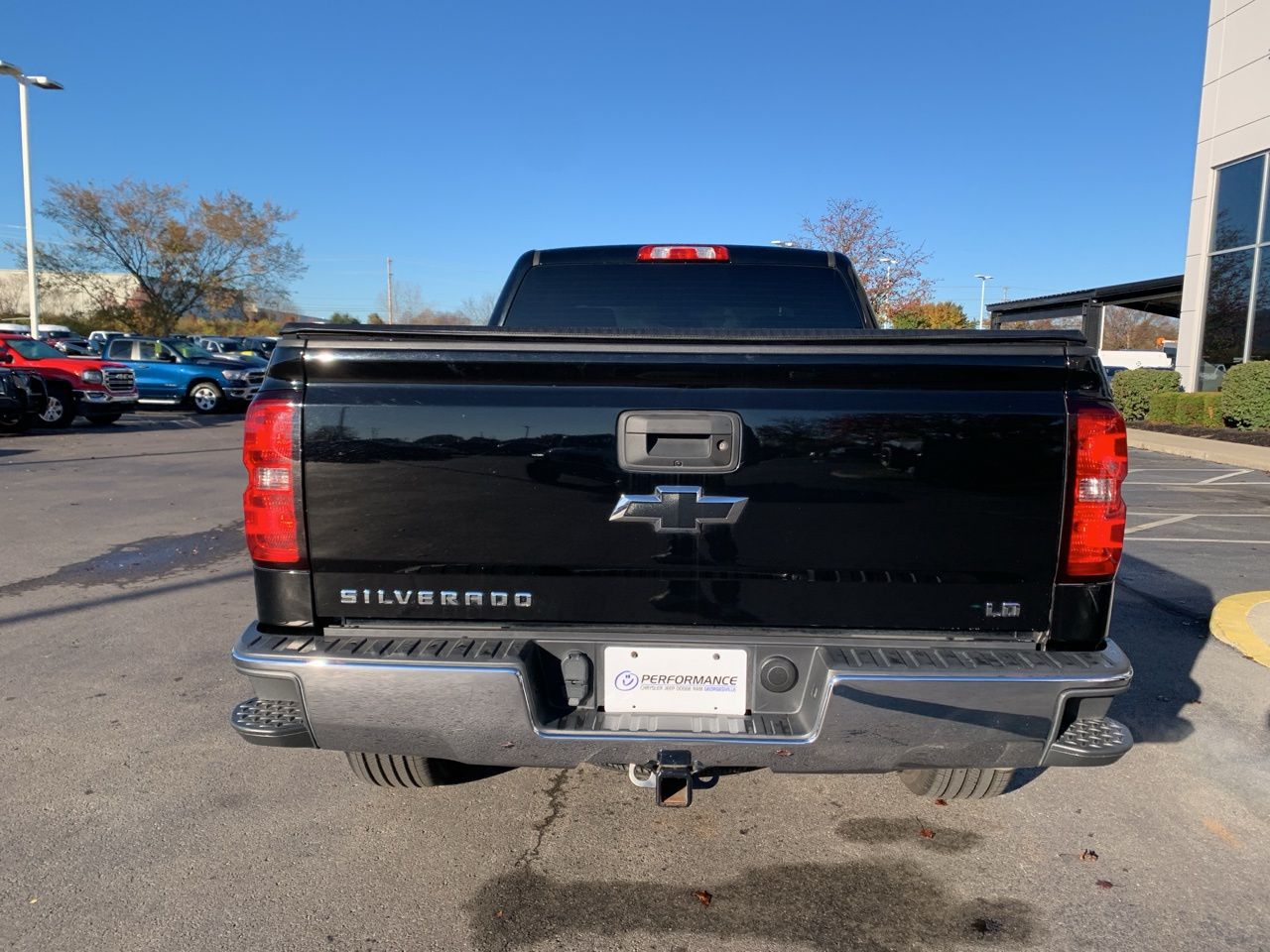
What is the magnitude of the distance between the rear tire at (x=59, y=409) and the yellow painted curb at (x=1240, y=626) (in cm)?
2013

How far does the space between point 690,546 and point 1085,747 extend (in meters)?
1.27

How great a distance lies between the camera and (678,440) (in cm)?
240

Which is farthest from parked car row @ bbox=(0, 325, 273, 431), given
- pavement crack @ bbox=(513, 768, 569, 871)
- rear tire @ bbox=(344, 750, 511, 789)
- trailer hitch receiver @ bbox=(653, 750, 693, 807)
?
trailer hitch receiver @ bbox=(653, 750, 693, 807)

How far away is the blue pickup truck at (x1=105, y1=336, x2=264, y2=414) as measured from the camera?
74.1 feet

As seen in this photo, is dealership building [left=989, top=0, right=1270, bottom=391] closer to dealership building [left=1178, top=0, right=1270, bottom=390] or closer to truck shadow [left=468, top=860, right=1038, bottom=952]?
dealership building [left=1178, top=0, right=1270, bottom=390]

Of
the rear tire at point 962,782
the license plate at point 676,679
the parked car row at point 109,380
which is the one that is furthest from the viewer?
the parked car row at point 109,380

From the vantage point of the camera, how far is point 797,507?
7.82 feet

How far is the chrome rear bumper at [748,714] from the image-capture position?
232 cm

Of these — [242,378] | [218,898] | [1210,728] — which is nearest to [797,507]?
[218,898]

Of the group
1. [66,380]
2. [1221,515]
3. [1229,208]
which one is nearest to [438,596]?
[1221,515]

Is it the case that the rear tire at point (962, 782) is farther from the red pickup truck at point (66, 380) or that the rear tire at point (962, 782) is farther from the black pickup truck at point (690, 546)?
the red pickup truck at point (66, 380)

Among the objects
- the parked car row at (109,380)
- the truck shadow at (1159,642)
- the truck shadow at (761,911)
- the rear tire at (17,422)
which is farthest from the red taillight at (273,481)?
Answer: the rear tire at (17,422)

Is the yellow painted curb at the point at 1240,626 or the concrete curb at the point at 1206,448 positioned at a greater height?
the concrete curb at the point at 1206,448

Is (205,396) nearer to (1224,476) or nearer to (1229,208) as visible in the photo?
(1224,476)
